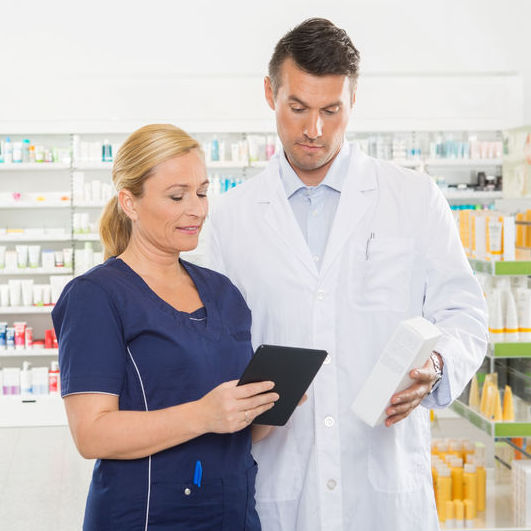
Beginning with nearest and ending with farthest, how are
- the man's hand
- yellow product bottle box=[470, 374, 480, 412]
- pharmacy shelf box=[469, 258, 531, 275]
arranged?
the man's hand < pharmacy shelf box=[469, 258, 531, 275] < yellow product bottle box=[470, 374, 480, 412]

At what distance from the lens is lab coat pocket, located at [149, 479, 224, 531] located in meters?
1.62

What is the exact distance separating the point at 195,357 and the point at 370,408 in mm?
391

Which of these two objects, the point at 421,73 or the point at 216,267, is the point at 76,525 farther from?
the point at 421,73

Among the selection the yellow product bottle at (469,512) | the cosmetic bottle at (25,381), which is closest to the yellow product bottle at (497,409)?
the yellow product bottle at (469,512)

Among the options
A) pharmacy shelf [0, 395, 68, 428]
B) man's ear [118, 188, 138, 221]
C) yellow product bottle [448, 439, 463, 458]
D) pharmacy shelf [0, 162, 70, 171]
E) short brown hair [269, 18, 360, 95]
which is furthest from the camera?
pharmacy shelf [0, 162, 70, 171]

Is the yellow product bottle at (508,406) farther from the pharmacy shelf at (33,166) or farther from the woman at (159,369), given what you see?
the pharmacy shelf at (33,166)

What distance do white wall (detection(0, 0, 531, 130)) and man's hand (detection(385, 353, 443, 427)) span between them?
664 centimetres

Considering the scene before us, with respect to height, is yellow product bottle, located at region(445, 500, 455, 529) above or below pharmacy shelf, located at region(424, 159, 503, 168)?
below

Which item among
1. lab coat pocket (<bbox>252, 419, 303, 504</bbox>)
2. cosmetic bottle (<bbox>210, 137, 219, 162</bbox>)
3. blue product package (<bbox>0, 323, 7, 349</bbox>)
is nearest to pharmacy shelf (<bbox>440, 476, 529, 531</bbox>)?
lab coat pocket (<bbox>252, 419, 303, 504</bbox>)

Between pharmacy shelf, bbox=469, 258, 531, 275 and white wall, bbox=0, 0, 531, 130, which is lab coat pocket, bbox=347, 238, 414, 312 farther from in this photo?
white wall, bbox=0, 0, 531, 130

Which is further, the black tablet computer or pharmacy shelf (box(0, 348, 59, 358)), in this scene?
pharmacy shelf (box(0, 348, 59, 358))

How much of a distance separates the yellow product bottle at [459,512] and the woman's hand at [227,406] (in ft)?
8.11

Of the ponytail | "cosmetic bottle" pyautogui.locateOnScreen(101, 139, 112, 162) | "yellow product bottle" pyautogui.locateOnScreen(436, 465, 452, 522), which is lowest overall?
"yellow product bottle" pyautogui.locateOnScreen(436, 465, 452, 522)

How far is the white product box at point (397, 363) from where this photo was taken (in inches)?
63.8
